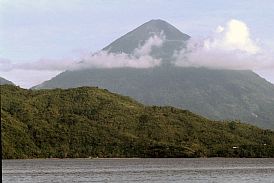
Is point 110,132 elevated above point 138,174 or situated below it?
above

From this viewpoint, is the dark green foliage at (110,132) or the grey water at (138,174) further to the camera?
the dark green foliage at (110,132)

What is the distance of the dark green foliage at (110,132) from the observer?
15138 cm

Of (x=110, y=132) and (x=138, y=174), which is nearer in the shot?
(x=138, y=174)

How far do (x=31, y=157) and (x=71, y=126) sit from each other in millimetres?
22101

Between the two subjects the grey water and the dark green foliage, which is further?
the dark green foliage

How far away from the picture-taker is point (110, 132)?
539 feet

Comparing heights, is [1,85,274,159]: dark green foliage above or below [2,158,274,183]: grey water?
above

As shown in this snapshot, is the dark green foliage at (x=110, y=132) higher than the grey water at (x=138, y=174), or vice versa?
the dark green foliage at (x=110, y=132)

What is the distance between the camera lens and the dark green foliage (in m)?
151

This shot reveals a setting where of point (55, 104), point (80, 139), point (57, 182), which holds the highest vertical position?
point (55, 104)

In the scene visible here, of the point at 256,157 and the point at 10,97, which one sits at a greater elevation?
the point at 10,97

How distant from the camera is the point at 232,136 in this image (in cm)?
17638

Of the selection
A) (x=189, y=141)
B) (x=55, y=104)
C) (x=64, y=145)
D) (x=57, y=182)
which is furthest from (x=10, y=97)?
(x=57, y=182)

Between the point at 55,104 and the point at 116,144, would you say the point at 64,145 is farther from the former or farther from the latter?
the point at 55,104
